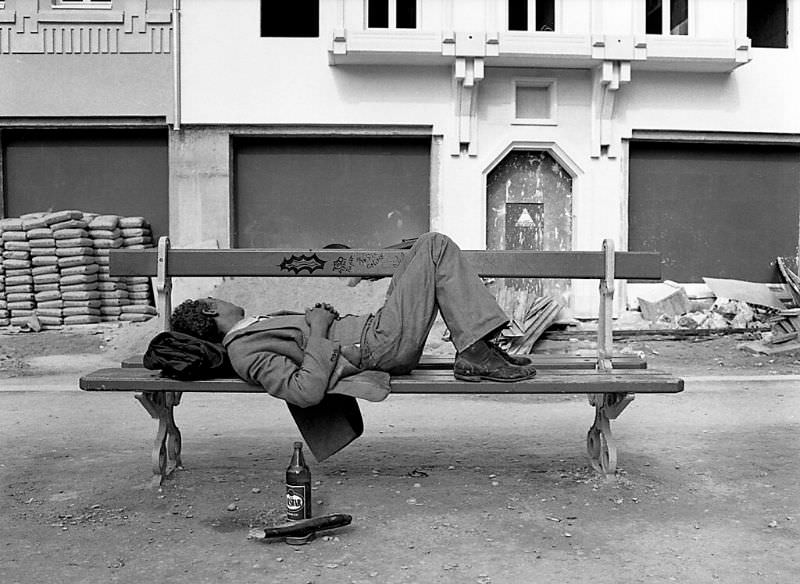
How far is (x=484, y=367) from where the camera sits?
462 cm

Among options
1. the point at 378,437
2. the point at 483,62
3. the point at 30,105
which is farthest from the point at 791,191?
the point at 30,105

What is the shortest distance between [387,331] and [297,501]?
0.98m

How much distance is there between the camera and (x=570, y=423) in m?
6.92

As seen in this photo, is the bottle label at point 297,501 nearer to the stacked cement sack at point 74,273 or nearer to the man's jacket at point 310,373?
the man's jacket at point 310,373

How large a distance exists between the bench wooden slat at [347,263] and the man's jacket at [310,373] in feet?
1.03

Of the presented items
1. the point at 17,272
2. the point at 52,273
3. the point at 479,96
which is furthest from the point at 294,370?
the point at 479,96

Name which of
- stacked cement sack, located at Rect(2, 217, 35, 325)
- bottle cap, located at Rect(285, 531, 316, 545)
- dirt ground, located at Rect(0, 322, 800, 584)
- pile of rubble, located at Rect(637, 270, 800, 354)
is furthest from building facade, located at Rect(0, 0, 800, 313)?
bottle cap, located at Rect(285, 531, 316, 545)

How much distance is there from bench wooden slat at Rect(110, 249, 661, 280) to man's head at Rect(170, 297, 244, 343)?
246mm

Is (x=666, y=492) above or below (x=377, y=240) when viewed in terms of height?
below

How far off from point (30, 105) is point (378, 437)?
34.4 feet

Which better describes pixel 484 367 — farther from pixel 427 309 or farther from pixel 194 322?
pixel 194 322

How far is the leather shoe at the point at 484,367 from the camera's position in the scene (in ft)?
15.1

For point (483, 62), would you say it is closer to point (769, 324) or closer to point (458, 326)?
point (769, 324)

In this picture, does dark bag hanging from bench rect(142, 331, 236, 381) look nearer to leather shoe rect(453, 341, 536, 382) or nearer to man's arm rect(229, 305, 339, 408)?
man's arm rect(229, 305, 339, 408)
